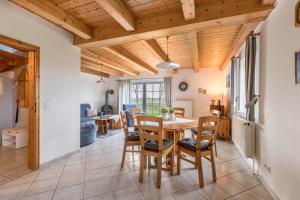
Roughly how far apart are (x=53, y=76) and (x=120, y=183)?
2.18m

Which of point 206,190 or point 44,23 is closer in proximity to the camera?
point 206,190

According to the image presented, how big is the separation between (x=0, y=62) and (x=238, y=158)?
606 centimetres

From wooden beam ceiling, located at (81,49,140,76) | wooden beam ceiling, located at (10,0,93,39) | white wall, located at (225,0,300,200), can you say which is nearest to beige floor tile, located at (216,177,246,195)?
white wall, located at (225,0,300,200)

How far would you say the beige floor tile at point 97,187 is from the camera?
1.90 m

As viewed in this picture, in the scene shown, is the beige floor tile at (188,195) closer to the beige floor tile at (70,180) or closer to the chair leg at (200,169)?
the chair leg at (200,169)

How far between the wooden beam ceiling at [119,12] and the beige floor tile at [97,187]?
7.62 feet

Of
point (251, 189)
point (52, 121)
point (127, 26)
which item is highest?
point (127, 26)

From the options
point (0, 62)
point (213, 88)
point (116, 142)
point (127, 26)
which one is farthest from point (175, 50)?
point (0, 62)

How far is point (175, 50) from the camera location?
3.97 metres

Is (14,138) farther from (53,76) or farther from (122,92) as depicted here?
(122,92)

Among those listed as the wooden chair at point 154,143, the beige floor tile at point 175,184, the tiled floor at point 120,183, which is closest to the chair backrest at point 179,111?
the tiled floor at point 120,183

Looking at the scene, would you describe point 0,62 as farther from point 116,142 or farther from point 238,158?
point 238,158

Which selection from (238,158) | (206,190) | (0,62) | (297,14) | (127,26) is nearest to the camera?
(297,14)

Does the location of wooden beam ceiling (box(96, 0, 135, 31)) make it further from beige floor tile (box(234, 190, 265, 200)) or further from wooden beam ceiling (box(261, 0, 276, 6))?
beige floor tile (box(234, 190, 265, 200))
